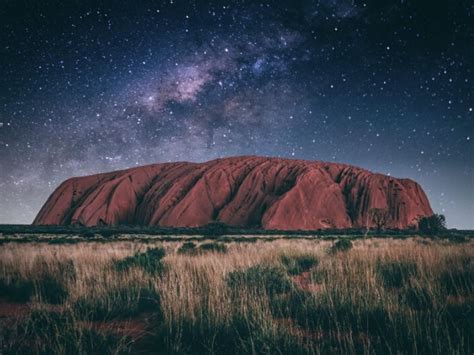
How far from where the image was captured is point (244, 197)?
75.4m

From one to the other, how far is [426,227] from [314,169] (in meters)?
34.4

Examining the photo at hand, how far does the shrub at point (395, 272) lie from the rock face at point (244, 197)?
57946mm

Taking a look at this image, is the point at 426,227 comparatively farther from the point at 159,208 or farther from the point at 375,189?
the point at 159,208

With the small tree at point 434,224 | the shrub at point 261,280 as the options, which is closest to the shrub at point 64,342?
the shrub at point 261,280

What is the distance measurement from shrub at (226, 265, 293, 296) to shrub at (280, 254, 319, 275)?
6.85 feet

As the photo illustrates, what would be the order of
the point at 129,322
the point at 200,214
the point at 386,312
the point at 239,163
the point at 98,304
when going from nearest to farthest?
the point at 386,312 < the point at 129,322 < the point at 98,304 < the point at 200,214 < the point at 239,163

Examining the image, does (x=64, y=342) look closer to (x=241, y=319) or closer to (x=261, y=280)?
(x=241, y=319)

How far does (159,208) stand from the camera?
74062mm

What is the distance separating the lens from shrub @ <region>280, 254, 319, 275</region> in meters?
8.61

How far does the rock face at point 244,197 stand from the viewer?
69812mm

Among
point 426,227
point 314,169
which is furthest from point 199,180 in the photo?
point 426,227

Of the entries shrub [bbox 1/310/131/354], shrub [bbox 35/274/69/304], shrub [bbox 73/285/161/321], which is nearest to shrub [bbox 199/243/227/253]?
shrub [bbox 35/274/69/304]

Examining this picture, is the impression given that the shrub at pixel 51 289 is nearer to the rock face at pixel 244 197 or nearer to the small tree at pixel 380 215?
the small tree at pixel 380 215

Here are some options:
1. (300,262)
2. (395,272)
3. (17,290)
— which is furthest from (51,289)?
(395,272)
